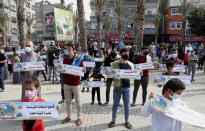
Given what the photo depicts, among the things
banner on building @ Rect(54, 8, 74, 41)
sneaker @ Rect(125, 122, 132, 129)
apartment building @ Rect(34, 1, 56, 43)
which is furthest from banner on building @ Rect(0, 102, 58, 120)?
apartment building @ Rect(34, 1, 56, 43)

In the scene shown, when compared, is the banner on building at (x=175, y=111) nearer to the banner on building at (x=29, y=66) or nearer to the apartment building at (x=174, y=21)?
the banner on building at (x=29, y=66)

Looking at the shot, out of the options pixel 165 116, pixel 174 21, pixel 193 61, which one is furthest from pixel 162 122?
pixel 174 21

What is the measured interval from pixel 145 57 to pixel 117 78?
2.11 meters

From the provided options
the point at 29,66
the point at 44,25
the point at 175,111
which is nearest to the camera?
the point at 175,111

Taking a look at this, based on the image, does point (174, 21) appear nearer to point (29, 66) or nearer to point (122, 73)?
point (122, 73)

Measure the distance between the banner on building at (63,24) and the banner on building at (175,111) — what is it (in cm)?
691

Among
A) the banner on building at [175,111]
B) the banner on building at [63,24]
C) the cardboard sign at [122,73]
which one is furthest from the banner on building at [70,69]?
the banner on building at [63,24]

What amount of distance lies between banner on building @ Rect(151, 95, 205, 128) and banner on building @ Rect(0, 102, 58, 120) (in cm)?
168

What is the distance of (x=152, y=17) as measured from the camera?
40.6 metres

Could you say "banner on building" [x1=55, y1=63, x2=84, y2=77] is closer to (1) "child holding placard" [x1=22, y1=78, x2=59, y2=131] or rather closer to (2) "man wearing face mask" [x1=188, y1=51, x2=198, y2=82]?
(1) "child holding placard" [x1=22, y1=78, x2=59, y2=131]

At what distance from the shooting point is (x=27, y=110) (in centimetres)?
289

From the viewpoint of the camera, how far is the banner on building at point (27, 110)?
289 cm

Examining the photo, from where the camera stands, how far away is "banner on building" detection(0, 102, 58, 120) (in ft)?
9.49

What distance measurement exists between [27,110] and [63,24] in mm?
6304
